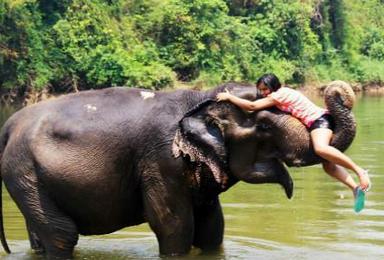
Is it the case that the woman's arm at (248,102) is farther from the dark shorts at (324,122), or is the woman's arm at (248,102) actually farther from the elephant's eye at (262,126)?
the dark shorts at (324,122)

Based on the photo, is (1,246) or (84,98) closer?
(84,98)

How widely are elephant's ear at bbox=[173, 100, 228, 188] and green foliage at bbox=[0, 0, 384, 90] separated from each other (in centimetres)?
2471

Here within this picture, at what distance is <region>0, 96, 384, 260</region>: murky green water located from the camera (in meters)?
7.69

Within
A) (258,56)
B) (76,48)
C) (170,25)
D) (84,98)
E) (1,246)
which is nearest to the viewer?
(84,98)

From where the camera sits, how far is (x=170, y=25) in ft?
118

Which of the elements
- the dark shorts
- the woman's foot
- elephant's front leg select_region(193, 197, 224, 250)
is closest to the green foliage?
elephant's front leg select_region(193, 197, 224, 250)

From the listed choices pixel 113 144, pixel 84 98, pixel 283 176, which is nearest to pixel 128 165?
pixel 113 144

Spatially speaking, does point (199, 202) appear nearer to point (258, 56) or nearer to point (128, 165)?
point (128, 165)

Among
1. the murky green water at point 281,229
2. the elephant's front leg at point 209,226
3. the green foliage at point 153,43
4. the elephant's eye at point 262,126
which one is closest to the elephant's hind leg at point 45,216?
the murky green water at point 281,229

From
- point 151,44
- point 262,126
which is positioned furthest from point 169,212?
point 151,44

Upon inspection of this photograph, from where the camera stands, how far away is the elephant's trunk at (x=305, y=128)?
6.37 metres

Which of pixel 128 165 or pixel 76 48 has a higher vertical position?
pixel 128 165

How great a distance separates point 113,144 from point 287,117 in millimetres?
1274

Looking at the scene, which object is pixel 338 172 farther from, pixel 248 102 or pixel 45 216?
pixel 45 216
